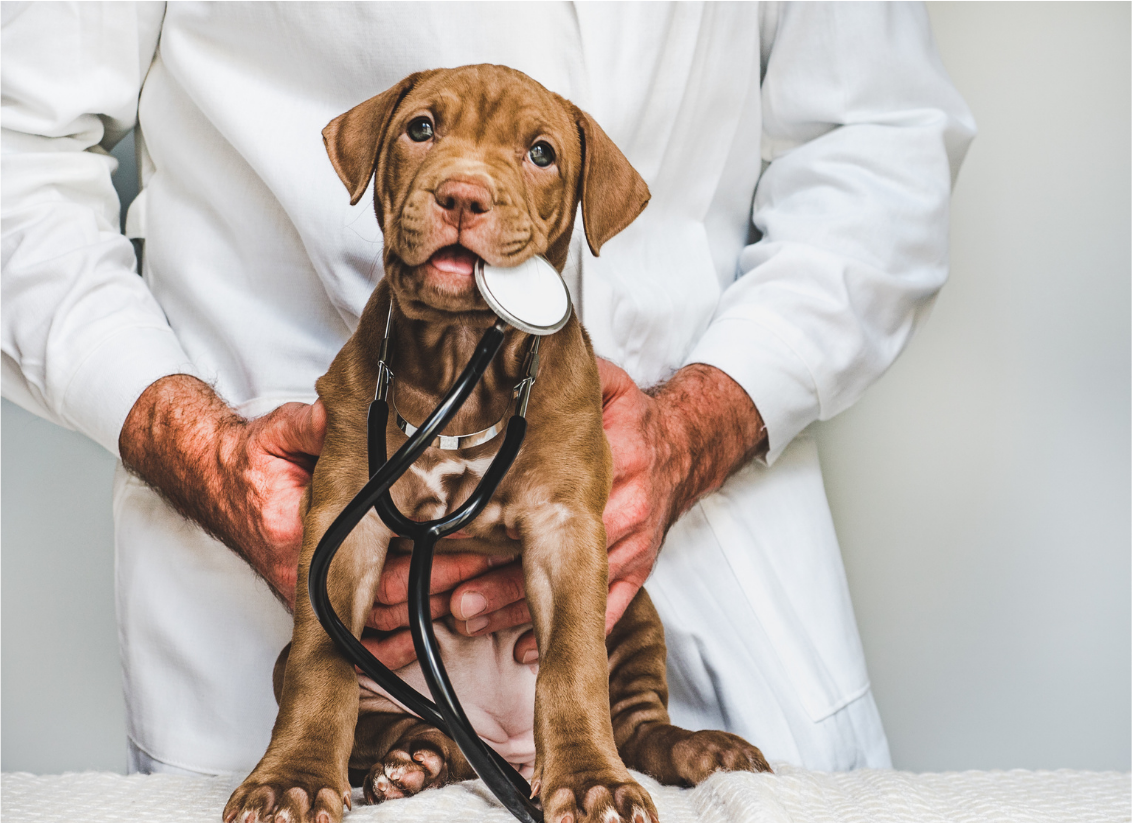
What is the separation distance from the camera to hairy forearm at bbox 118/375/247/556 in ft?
4.99

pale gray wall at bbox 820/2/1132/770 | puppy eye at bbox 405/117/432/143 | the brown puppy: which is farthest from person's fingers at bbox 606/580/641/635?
pale gray wall at bbox 820/2/1132/770

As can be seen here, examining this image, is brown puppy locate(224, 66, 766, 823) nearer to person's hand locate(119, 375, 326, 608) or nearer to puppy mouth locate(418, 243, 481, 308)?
puppy mouth locate(418, 243, 481, 308)

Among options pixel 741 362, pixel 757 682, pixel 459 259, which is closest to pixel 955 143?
pixel 741 362

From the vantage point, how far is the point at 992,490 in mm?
2357

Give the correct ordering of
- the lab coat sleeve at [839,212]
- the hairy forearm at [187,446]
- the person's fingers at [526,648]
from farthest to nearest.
A: the lab coat sleeve at [839,212], the hairy forearm at [187,446], the person's fingers at [526,648]

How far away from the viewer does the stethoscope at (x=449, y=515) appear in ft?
3.17

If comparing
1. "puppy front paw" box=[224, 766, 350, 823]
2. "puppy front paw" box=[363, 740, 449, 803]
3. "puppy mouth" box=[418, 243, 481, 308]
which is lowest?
"puppy front paw" box=[363, 740, 449, 803]

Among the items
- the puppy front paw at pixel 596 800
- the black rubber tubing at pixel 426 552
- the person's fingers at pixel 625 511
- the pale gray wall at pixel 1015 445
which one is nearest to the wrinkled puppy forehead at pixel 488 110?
the black rubber tubing at pixel 426 552

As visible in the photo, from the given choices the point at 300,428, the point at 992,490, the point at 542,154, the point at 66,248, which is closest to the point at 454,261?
the point at 542,154

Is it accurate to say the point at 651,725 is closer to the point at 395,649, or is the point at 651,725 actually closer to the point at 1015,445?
the point at 395,649

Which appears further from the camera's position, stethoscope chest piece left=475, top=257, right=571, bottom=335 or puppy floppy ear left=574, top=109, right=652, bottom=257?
puppy floppy ear left=574, top=109, right=652, bottom=257

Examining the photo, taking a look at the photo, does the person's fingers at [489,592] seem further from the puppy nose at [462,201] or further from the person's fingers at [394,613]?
the puppy nose at [462,201]

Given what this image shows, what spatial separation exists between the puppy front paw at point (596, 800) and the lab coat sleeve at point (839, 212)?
2.82ft

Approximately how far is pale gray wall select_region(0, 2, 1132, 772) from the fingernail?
4.18 ft
